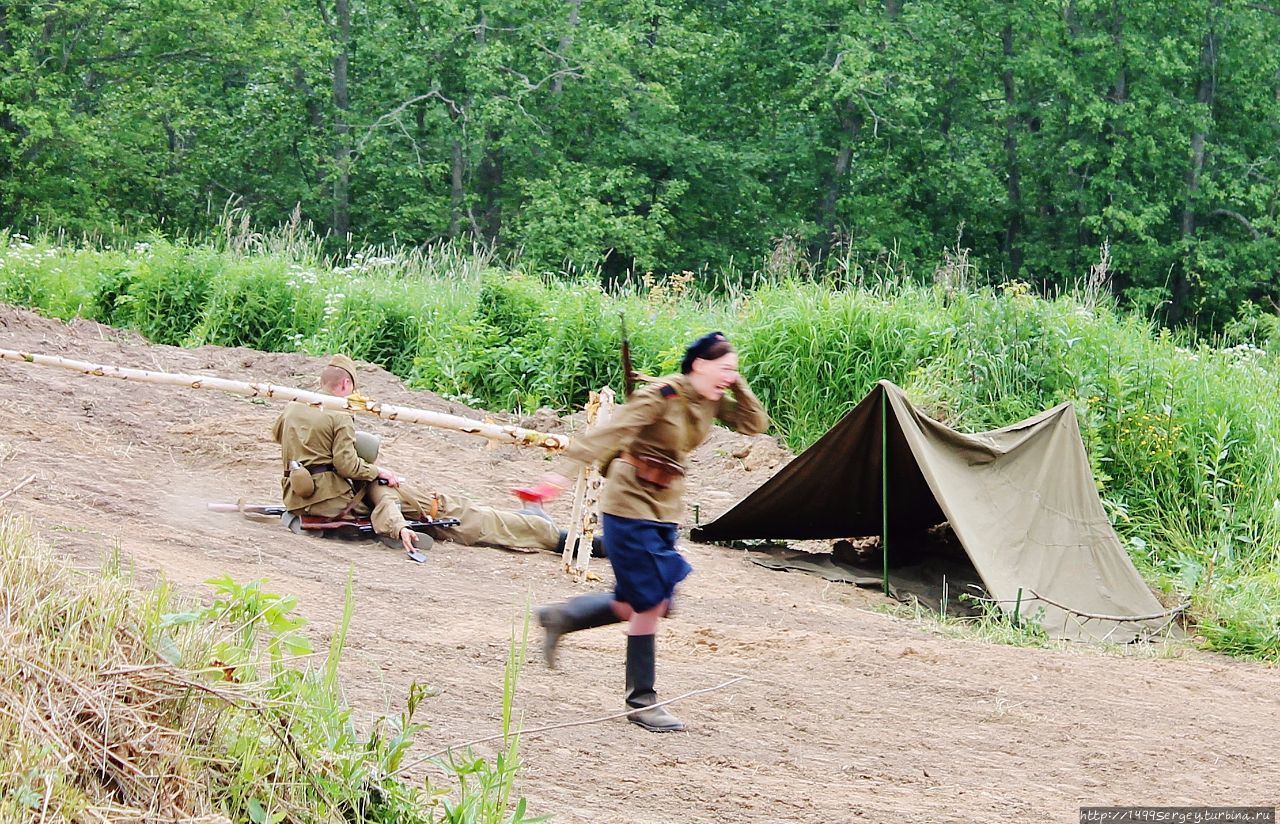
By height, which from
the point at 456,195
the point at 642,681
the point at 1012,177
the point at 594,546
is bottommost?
the point at 594,546

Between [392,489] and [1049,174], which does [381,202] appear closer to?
[1049,174]

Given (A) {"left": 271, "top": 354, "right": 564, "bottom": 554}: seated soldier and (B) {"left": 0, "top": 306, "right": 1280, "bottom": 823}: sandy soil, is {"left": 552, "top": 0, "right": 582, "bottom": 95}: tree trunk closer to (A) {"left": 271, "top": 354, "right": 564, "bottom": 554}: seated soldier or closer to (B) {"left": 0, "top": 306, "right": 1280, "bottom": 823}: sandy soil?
(B) {"left": 0, "top": 306, "right": 1280, "bottom": 823}: sandy soil

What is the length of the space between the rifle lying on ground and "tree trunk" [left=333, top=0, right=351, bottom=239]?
71.4 feet

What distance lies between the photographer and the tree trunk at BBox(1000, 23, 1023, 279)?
1222 inches

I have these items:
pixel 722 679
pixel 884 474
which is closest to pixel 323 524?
pixel 722 679

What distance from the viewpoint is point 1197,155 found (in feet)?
94.4

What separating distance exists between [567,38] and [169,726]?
27727 millimetres

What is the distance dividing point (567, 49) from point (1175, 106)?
1260 cm

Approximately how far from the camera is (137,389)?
1223 centimetres

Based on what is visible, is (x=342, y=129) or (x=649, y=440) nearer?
(x=649, y=440)

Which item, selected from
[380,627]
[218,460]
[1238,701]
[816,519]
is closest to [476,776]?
[380,627]

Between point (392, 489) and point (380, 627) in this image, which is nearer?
point (380, 627)

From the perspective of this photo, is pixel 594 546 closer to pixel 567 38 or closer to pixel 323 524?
pixel 323 524

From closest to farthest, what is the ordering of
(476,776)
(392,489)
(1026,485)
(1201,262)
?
(476,776) < (392,489) < (1026,485) < (1201,262)
